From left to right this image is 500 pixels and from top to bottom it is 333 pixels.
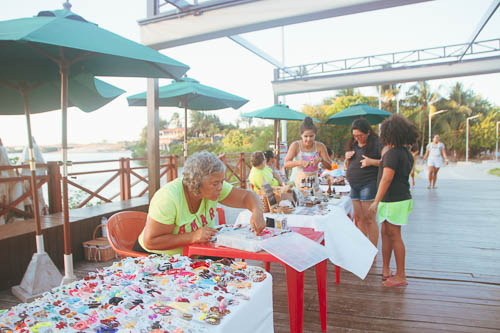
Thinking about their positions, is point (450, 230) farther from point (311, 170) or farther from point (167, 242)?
point (167, 242)

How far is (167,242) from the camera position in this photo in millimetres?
1865

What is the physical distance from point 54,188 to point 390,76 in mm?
8928

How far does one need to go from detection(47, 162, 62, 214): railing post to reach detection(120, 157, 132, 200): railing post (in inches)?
56.4

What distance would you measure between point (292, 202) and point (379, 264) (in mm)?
1353

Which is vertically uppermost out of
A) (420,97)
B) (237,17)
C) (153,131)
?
(420,97)

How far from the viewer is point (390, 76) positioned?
9.70 m

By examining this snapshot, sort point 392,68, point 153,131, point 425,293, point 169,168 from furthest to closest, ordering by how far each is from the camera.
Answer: point 392,68 → point 169,168 → point 153,131 → point 425,293

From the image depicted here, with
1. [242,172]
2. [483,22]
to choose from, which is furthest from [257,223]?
[242,172]

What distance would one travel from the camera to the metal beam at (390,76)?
8.86 meters

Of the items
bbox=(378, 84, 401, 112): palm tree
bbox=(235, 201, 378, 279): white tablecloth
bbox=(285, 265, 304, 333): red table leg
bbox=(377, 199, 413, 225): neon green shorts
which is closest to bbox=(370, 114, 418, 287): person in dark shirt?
bbox=(377, 199, 413, 225): neon green shorts

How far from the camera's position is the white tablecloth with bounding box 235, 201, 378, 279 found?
2.53m

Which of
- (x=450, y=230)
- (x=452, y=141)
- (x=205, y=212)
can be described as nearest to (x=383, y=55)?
(x=450, y=230)

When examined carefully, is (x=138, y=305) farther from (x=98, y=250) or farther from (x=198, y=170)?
(x=98, y=250)

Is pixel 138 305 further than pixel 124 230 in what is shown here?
No
